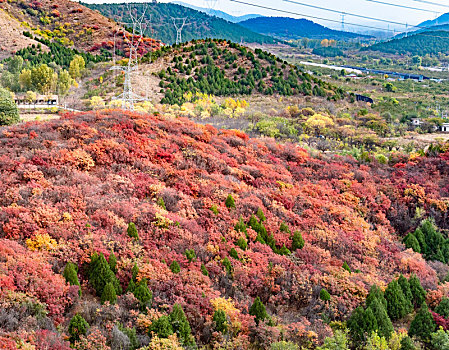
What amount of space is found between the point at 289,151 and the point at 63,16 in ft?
247

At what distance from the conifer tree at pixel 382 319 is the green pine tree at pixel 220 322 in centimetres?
307

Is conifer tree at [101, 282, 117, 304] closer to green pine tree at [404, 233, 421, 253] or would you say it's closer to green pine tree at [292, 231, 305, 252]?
green pine tree at [292, 231, 305, 252]

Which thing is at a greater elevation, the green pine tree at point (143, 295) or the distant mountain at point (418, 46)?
the distant mountain at point (418, 46)

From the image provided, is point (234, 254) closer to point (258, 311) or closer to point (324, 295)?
point (258, 311)

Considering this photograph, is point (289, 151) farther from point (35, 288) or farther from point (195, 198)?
point (35, 288)

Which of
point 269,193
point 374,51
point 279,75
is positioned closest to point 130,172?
point 269,193

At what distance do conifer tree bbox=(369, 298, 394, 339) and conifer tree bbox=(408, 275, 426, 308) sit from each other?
5.52 ft

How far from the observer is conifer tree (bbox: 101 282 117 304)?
23.7 ft

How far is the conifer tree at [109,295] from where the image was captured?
23.7 ft

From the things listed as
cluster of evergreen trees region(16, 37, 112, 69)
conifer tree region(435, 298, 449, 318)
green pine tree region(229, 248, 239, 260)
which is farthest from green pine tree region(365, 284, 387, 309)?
cluster of evergreen trees region(16, 37, 112, 69)

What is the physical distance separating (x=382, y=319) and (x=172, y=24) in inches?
5855

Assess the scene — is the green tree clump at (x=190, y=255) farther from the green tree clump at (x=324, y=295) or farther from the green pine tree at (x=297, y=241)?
the green pine tree at (x=297, y=241)

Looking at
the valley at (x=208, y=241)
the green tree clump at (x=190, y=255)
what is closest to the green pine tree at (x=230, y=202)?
the valley at (x=208, y=241)

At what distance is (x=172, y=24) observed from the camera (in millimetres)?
144000
